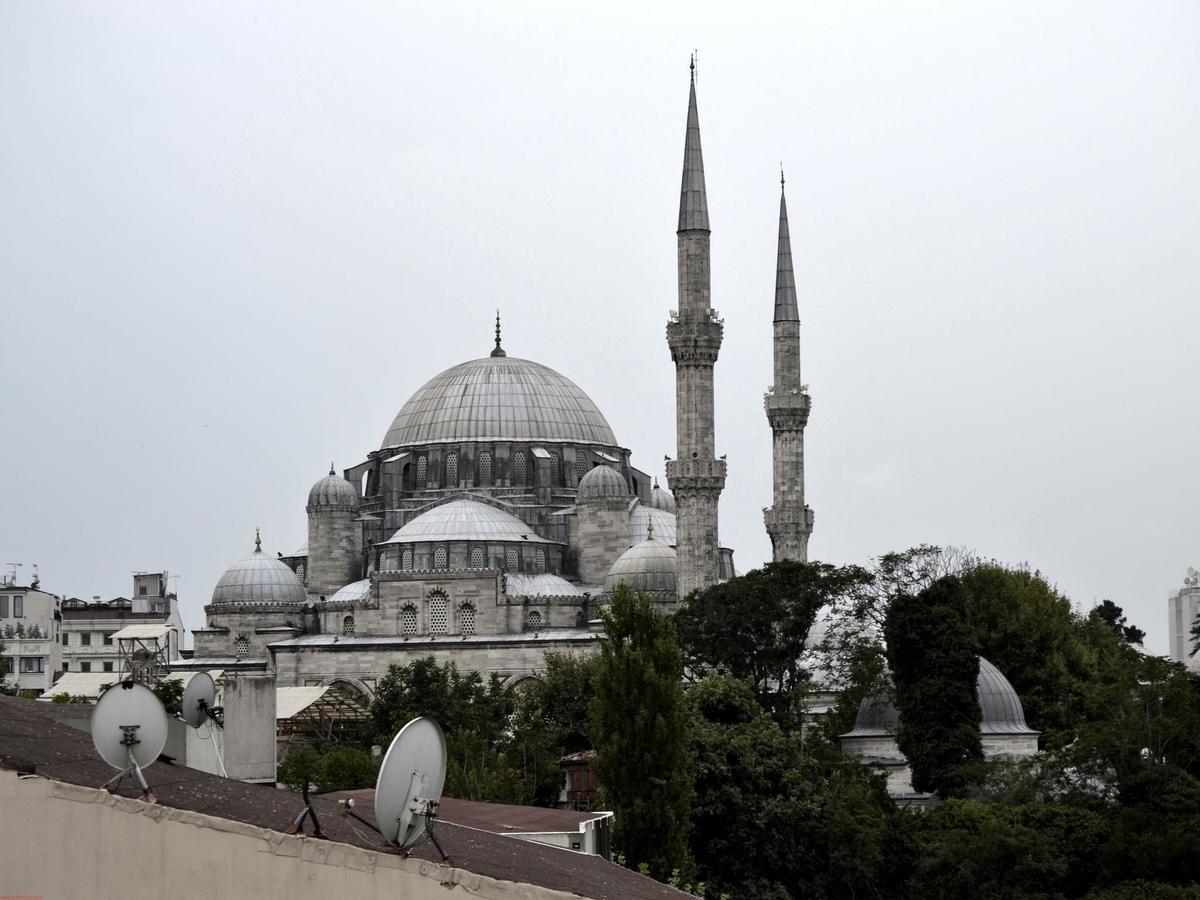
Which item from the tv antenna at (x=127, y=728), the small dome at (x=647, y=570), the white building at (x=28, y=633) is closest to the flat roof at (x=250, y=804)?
the tv antenna at (x=127, y=728)

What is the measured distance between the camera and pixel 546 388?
7388 cm

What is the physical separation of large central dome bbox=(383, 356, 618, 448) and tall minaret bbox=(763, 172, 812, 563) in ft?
37.4

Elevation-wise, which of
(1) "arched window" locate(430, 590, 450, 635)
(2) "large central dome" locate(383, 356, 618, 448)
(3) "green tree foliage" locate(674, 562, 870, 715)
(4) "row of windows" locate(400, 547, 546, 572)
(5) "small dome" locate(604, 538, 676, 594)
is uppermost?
(2) "large central dome" locate(383, 356, 618, 448)

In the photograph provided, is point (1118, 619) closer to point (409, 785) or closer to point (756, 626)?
point (756, 626)

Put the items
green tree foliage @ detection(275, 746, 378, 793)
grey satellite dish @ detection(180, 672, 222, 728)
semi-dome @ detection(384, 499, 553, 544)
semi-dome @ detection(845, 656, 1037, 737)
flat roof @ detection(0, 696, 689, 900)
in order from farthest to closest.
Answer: semi-dome @ detection(384, 499, 553, 544) → semi-dome @ detection(845, 656, 1037, 737) → green tree foliage @ detection(275, 746, 378, 793) → grey satellite dish @ detection(180, 672, 222, 728) → flat roof @ detection(0, 696, 689, 900)

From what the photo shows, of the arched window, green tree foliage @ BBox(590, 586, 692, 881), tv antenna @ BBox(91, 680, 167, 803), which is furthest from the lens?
the arched window

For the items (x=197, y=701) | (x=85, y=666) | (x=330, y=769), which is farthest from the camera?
(x=85, y=666)

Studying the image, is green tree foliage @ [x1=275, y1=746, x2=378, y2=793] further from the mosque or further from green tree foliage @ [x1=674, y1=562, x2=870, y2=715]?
the mosque

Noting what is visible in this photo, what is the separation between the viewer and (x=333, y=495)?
70.8 m

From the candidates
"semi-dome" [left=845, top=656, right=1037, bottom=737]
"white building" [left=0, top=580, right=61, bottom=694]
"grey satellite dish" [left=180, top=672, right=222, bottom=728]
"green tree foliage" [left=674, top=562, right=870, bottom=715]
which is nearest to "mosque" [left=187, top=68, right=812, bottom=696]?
"green tree foliage" [left=674, top=562, right=870, bottom=715]

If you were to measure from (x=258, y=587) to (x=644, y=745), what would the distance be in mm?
39907

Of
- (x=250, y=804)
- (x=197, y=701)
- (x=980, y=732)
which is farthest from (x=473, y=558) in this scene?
(x=250, y=804)

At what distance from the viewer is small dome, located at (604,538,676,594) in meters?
61.4

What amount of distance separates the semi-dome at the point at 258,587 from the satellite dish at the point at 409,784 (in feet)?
185
